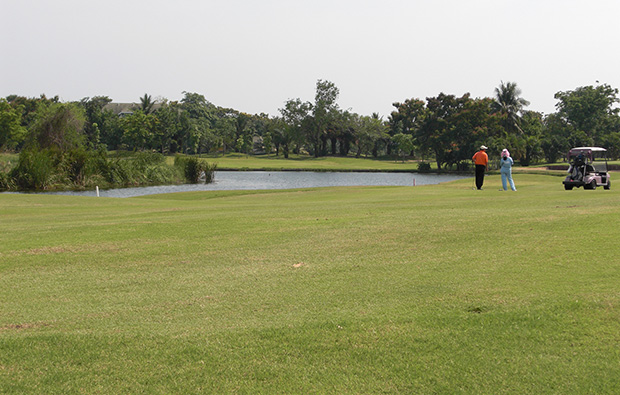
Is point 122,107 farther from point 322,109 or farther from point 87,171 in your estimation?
point 87,171

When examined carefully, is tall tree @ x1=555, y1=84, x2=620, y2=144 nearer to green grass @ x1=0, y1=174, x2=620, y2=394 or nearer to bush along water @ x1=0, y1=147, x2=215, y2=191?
bush along water @ x1=0, y1=147, x2=215, y2=191

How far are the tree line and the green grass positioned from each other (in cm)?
6128

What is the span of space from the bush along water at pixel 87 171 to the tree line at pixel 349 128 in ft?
31.5

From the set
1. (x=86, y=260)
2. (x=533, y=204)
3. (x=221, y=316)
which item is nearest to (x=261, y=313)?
(x=221, y=316)

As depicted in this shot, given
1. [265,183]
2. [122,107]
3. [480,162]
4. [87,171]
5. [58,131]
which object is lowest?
[265,183]

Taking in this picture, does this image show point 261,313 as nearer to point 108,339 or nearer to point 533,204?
point 108,339

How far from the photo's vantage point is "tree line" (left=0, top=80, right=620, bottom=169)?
9000 centimetres

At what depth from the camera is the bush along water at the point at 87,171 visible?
49.4 metres

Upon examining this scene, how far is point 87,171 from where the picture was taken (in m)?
55.4

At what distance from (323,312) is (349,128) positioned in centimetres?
13479

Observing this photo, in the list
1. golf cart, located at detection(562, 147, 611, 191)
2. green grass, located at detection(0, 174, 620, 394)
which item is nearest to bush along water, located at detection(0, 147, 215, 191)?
green grass, located at detection(0, 174, 620, 394)

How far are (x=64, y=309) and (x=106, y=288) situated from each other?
1047mm

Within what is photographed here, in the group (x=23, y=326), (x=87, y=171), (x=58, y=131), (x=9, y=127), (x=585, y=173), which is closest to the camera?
(x=23, y=326)

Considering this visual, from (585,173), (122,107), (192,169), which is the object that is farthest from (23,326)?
(122,107)
